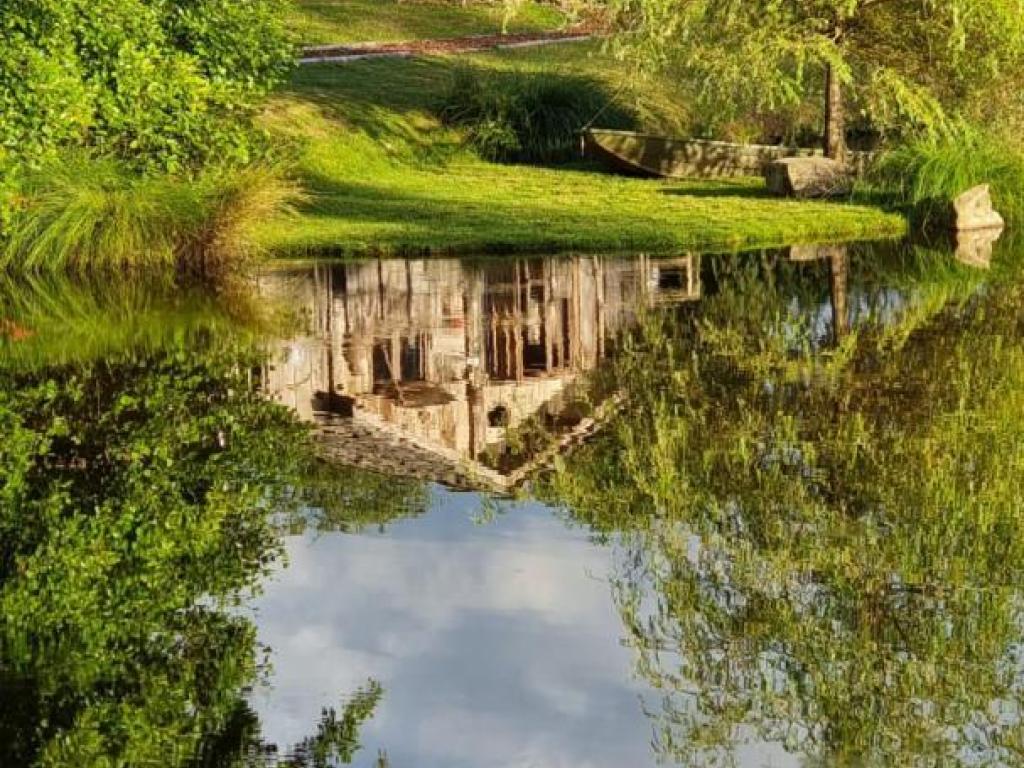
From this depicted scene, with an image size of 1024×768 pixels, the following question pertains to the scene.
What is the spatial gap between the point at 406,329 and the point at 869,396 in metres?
5.74

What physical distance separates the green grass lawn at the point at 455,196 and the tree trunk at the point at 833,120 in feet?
4.54

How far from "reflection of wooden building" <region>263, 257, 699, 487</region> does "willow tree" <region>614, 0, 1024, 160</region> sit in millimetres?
6688

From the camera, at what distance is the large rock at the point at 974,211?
29.7 metres

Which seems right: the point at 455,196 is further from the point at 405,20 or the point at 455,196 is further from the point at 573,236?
the point at 405,20

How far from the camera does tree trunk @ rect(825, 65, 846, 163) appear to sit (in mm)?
32688

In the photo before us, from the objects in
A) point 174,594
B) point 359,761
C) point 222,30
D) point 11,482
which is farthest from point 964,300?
point 359,761

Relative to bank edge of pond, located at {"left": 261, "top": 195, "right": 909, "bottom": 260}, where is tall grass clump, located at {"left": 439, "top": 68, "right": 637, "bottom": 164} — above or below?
above

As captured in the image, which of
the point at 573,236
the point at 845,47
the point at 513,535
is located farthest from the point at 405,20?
the point at 513,535

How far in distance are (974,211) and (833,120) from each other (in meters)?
3.63

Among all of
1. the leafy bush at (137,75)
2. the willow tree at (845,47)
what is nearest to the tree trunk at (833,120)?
the willow tree at (845,47)

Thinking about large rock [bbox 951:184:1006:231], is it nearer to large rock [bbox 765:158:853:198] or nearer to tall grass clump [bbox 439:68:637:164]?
large rock [bbox 765:158:853:198]

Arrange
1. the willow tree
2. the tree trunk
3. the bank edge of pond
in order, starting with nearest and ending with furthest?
the bank edge of pond
the willow tree
the tree trunk

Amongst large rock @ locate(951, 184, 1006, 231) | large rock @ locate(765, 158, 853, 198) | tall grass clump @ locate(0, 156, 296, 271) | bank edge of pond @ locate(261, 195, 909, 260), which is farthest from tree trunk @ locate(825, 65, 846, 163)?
tall grass clump @ locate(0, 156, 296, 271)

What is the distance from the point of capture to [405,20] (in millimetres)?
49438
